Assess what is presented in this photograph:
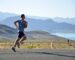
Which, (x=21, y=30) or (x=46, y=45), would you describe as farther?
(x=46, y=45)

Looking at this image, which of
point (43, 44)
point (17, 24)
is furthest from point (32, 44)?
point (17, 24)

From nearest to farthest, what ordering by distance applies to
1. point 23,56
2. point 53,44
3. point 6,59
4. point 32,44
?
point 6,59 → point 23,56 → point 53,44 → point 32,44

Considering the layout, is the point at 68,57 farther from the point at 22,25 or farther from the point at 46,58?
the point at 22,25

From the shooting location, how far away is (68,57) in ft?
48.1

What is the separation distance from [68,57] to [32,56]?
1.50 metres

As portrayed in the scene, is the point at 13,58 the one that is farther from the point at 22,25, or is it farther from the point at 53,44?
the point at 53,44

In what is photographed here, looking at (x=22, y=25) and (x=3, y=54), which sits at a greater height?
(x=22, y=25)

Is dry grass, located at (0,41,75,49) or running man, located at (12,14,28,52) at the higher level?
running man, located at (12,14,28,52)

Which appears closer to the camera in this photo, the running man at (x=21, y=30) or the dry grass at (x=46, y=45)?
the running man at (x=21, y=30)

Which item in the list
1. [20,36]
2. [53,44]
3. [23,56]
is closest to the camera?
[23,56]

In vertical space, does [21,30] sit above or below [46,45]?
above

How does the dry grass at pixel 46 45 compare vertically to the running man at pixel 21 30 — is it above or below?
below

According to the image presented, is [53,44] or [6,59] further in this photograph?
[53,44]

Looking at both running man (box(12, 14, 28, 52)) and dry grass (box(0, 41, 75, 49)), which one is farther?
dry grass (box(0, 41, 75, 49))
